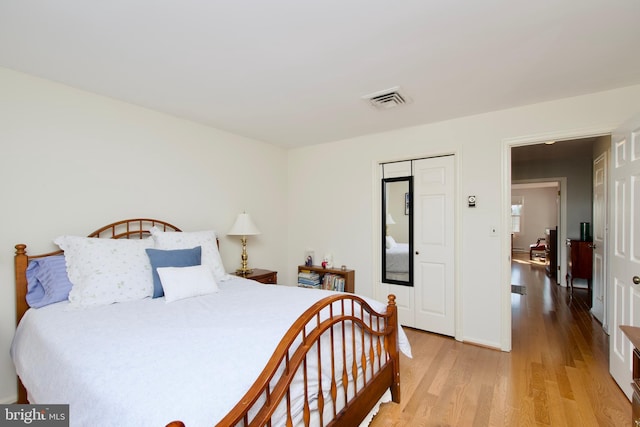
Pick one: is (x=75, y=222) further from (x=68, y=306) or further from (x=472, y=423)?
(x=472, y=423)

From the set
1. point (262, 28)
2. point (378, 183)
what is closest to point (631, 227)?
point (378, 183)

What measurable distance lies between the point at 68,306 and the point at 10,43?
164 cm

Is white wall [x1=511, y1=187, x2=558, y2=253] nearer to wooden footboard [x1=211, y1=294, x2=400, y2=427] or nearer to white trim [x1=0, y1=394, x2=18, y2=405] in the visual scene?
wooden footboard [x1=211, y1=294, x2=400, y2=427]

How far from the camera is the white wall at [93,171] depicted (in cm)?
198

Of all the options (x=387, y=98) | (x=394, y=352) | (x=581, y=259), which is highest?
(x=387, y=98)

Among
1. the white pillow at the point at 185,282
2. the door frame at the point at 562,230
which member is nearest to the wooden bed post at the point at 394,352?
the white pillow at the point at 185,282

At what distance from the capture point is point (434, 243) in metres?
3.19

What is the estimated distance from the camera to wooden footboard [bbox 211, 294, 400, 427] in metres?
1.03

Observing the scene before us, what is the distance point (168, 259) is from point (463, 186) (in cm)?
287

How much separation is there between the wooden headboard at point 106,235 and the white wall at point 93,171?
61mm

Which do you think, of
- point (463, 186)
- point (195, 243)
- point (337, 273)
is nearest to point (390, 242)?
point (337, 273)

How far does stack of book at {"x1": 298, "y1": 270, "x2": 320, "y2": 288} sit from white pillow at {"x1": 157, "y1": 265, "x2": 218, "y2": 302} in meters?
1.72

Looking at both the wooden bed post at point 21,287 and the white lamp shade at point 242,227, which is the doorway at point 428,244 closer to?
the white lamp shade at point 242,227

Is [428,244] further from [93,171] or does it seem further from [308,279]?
[93,171]
